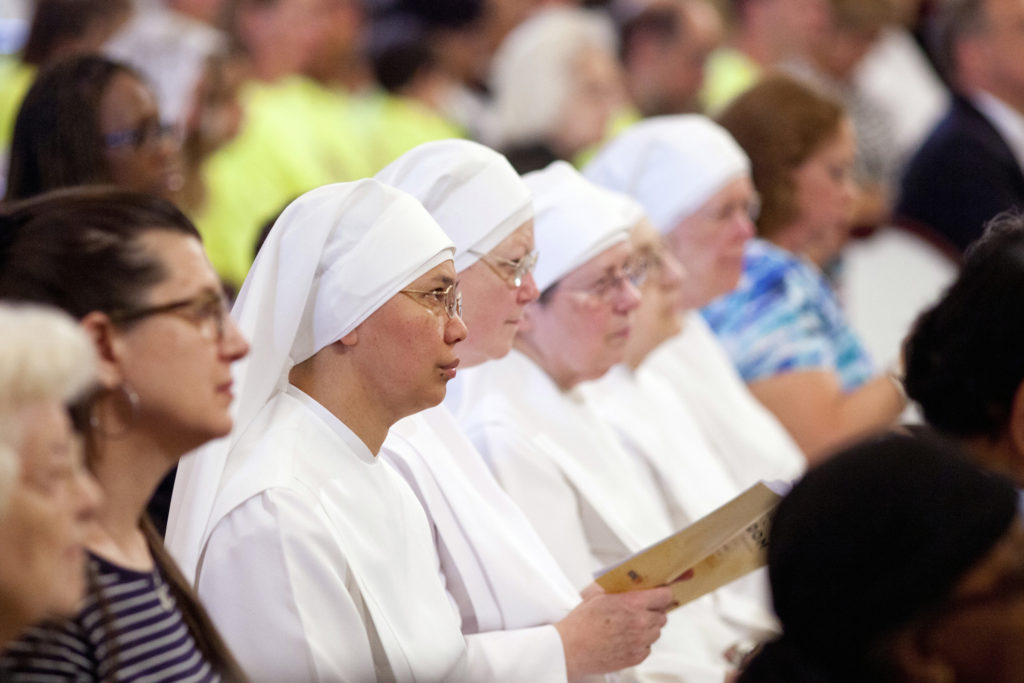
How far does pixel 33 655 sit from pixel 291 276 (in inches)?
42.7

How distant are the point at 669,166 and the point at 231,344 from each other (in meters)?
3.16

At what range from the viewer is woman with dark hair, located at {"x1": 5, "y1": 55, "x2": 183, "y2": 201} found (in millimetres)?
4414

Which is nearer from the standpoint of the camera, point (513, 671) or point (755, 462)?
point (513, 671)

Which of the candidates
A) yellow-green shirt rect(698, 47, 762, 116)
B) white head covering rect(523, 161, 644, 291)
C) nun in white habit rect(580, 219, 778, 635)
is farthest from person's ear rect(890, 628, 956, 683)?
yellow-green shirt rect(698, 47, 762, 116)

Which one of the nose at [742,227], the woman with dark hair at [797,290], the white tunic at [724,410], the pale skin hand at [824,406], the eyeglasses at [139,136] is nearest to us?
the eyeglasses at [139,136]

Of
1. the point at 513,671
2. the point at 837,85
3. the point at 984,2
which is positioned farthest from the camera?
the point at 837,85

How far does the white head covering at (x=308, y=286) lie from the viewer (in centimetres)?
287

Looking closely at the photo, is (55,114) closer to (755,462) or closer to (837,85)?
(755,462)

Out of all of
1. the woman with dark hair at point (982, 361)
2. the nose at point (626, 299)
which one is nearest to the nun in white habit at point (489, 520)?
the nose at point (626, 299)

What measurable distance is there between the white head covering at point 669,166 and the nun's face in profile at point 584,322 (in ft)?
4.12

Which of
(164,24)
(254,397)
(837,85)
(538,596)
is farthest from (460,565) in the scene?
(837,85)

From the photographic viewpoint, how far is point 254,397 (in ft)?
9.57

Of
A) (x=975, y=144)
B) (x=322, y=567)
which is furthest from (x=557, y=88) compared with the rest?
(x=322, y=567)

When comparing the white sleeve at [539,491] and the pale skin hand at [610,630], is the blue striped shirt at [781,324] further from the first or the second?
the pale skin hand at [610,630]
